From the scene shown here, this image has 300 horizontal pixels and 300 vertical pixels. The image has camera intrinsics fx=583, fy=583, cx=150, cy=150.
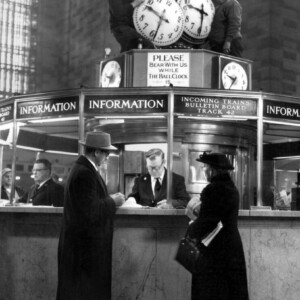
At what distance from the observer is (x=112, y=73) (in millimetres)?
10297

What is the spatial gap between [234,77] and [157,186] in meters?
3.07

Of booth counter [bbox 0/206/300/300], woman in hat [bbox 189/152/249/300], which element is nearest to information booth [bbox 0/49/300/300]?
booth counter [bbox 0/206/300/300]

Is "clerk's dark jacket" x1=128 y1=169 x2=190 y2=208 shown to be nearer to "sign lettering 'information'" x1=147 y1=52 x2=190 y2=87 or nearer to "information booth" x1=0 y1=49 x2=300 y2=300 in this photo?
"information booth" x1=0 y1=49 x2=300 y2=300

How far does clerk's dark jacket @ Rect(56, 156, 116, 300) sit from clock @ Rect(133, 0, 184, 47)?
474 cm

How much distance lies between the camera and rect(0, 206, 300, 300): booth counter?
7.12 metres

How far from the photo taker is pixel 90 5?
34.8 metres

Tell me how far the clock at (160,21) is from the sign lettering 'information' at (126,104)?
7.60 ft

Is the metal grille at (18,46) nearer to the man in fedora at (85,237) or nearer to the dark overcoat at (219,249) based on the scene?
the man in fedora at (85,237)

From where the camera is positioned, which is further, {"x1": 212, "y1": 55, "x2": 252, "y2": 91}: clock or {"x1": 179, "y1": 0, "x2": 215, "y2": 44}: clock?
{"x1": 179, "y1": 0, "x2": 215, "y2": 44}: clock

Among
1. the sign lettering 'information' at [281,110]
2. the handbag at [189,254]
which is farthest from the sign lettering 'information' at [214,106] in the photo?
the handbag at [189,254]

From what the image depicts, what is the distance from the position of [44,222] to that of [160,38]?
160 inches

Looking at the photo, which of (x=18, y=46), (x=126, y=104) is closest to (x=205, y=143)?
(x=126, y=104)

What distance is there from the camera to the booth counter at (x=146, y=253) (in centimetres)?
712

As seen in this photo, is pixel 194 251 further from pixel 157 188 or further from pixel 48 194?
pixel 48 194
